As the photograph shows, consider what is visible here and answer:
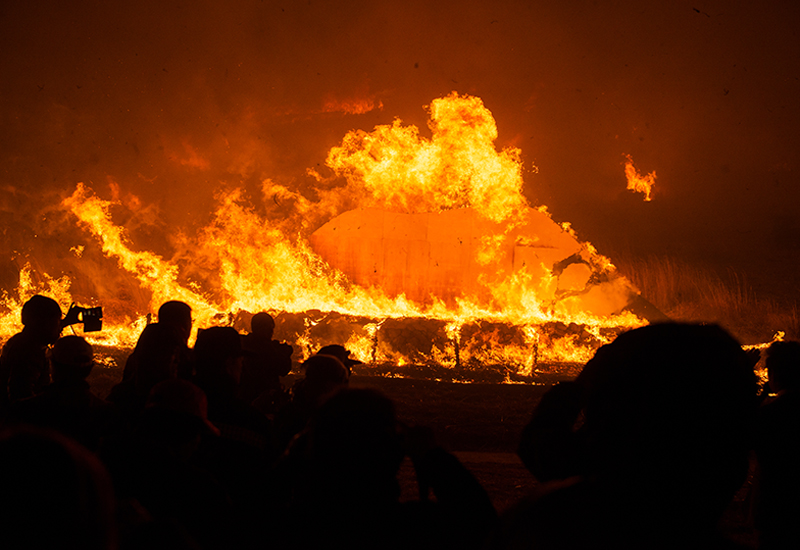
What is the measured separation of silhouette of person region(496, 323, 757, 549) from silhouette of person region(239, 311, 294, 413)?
3143 mm

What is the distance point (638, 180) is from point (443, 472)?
15905 mm

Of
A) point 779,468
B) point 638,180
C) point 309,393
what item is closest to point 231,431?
point 309,393

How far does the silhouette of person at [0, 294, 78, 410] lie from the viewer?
11.5 ft

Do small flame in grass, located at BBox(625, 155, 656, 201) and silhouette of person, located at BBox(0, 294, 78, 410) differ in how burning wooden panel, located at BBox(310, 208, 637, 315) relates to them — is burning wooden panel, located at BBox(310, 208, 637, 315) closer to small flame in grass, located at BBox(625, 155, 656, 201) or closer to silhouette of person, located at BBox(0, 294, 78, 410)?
small flame in grass, located at BBox(625, 155, 656, 201)

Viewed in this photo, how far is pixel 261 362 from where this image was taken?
14.9ft

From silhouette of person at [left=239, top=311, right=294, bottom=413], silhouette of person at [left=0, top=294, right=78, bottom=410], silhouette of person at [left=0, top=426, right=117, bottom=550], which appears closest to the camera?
silhouette of person at [left=0, top=426, right=117, bottom=550]

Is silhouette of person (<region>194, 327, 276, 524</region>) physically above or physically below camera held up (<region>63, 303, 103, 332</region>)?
below

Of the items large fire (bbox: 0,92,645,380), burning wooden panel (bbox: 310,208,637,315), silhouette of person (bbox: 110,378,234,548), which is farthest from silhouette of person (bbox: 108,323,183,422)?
burning wooden panel (bbox: 310,208,637,315)

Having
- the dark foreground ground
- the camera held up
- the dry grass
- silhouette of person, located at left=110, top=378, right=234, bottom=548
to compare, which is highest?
the dry grass

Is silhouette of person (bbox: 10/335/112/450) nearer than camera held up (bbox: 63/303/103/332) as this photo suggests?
Yes

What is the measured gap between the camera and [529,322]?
32.0 feet

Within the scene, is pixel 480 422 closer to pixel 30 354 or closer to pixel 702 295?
pixel 30 354

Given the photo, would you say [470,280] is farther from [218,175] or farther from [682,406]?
[682,406]

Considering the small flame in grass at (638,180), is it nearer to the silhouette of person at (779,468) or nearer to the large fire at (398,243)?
the large fire at (398,243)
